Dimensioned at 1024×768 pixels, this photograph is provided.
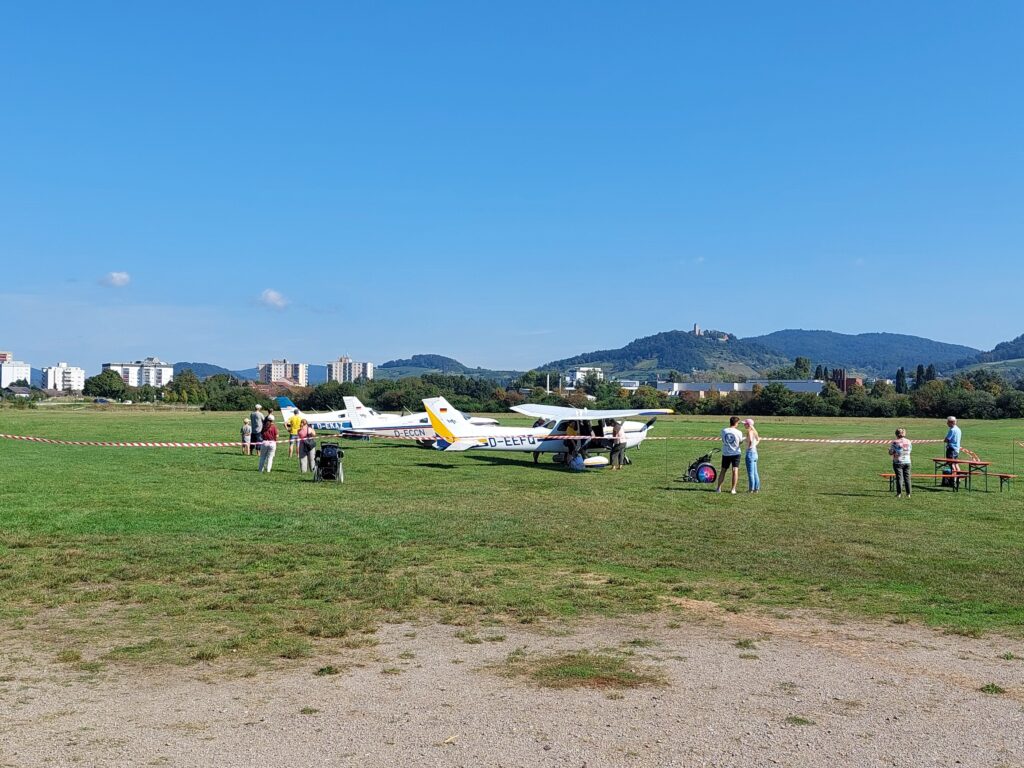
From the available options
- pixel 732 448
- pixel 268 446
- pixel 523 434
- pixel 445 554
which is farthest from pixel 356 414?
pixel 445 554

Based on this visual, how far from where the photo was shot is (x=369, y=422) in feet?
107

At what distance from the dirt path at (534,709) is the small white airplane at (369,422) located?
2155cm

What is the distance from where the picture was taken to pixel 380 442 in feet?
110

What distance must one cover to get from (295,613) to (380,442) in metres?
25.4

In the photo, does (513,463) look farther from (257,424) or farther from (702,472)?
(257,424)

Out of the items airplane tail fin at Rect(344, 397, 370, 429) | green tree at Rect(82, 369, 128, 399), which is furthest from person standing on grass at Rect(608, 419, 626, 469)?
green tree at Rect(82, 369, 128, 399)

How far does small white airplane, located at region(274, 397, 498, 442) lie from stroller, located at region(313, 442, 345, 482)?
8286mm

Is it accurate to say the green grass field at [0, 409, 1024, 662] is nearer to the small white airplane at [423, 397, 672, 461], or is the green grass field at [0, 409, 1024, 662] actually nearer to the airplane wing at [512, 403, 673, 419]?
the small white airplane at [423, 397, 672, 461]

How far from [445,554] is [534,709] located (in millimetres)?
5677

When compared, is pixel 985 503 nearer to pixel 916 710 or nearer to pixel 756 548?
pixel 756 548

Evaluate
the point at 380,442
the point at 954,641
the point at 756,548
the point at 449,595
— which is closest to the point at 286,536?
the point at 449,595

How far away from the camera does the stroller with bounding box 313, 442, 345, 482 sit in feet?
64.8

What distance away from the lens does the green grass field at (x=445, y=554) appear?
825 cm

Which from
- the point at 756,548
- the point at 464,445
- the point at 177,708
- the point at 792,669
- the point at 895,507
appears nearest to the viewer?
the point at 177,708
